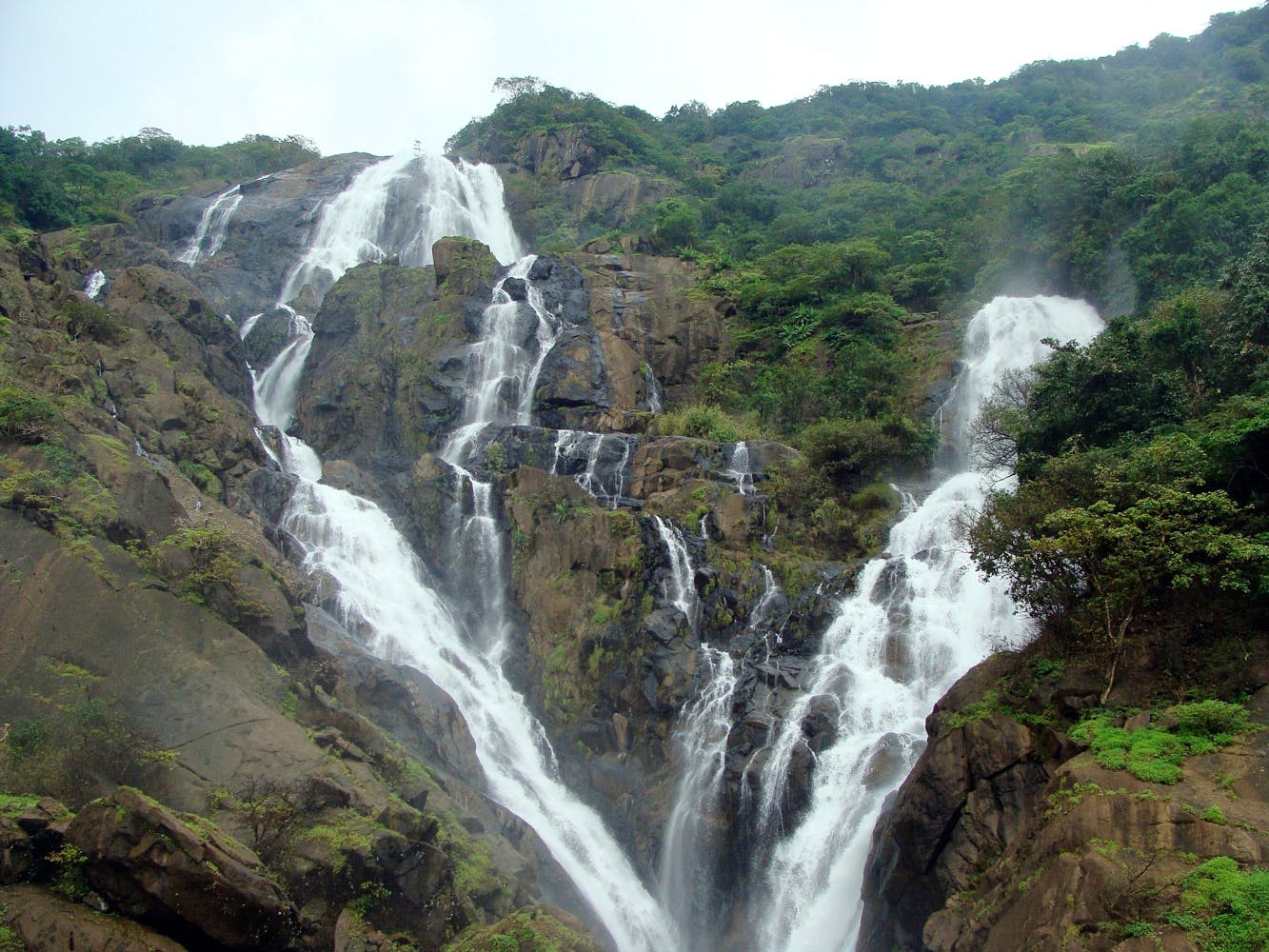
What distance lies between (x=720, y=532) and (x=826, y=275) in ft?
62.2

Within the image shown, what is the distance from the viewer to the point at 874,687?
21.2 metres

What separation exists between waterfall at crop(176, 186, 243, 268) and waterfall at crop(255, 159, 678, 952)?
530 inches

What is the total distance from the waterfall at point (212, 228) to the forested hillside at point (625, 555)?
34 centimetres

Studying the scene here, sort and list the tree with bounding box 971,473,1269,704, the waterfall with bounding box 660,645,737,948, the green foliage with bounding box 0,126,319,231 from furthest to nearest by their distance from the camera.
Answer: the green foliage with bounding box 0,126,319,231 < the waterfall with bounding box 660,645,737,948 < the tree with bounding box 971,473,1269,704

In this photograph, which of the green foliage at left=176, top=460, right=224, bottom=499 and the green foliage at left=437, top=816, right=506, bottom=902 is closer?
the green foliage at left=437, top=816, right=506, bottom=902

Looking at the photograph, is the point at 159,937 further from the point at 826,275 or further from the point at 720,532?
the point at 826,275

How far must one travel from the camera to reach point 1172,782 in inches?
425

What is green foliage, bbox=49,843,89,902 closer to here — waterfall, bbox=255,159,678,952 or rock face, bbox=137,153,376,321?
waterfall, bbox=255,159,678,952

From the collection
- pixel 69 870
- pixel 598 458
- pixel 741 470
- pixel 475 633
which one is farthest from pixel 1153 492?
pixel 475 633

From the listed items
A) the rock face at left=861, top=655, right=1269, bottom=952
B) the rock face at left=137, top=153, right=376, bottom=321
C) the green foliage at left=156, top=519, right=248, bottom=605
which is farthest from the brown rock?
the rock face at left=137, top=153, right=376, bottom=321

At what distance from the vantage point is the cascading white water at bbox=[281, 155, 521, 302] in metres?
48.3

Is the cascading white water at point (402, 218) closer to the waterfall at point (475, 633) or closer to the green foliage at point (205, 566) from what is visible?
the waterfall at point (475, 633)

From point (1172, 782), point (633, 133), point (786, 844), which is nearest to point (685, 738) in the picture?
point (786, 844)

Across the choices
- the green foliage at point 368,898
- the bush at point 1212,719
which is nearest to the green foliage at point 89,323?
the green foliage at point 368,898
